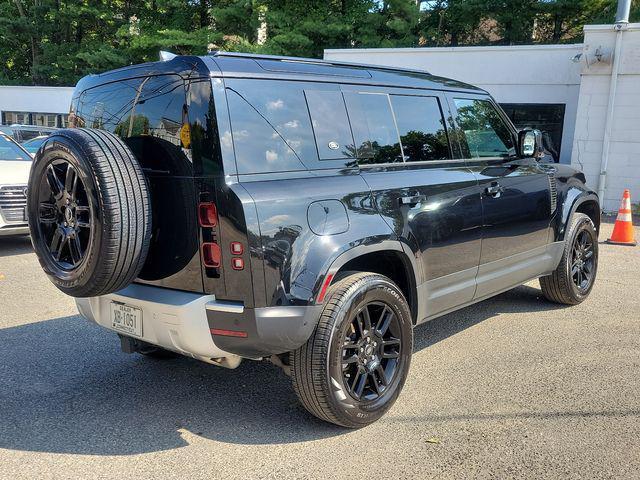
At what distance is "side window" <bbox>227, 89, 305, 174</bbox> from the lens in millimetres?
3049

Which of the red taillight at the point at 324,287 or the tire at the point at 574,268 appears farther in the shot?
the tire at the point at 574,268

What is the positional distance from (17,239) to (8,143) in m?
1.55

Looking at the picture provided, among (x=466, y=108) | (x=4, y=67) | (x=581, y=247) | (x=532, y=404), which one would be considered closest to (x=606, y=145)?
(x=581, y=247)

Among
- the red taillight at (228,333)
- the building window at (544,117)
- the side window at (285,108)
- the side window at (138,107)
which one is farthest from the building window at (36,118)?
the red taillight at (228,333)

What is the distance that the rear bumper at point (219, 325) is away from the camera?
3.01m

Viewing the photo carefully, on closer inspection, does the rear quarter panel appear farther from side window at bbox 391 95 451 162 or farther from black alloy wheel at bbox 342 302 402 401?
side window at bbox 391 95 451 162

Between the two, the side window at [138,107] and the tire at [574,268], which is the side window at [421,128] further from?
the tire at [574,268]

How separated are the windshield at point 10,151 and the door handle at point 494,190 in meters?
7.57

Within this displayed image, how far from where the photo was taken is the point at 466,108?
4645 millimetres

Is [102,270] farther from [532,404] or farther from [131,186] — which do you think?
[532,404]

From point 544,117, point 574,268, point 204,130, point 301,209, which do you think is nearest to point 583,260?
point 574,268

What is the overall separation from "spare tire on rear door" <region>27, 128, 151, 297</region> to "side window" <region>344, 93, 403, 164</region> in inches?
52.1

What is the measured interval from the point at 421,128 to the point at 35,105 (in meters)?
30.3

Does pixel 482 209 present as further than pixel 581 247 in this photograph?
No
